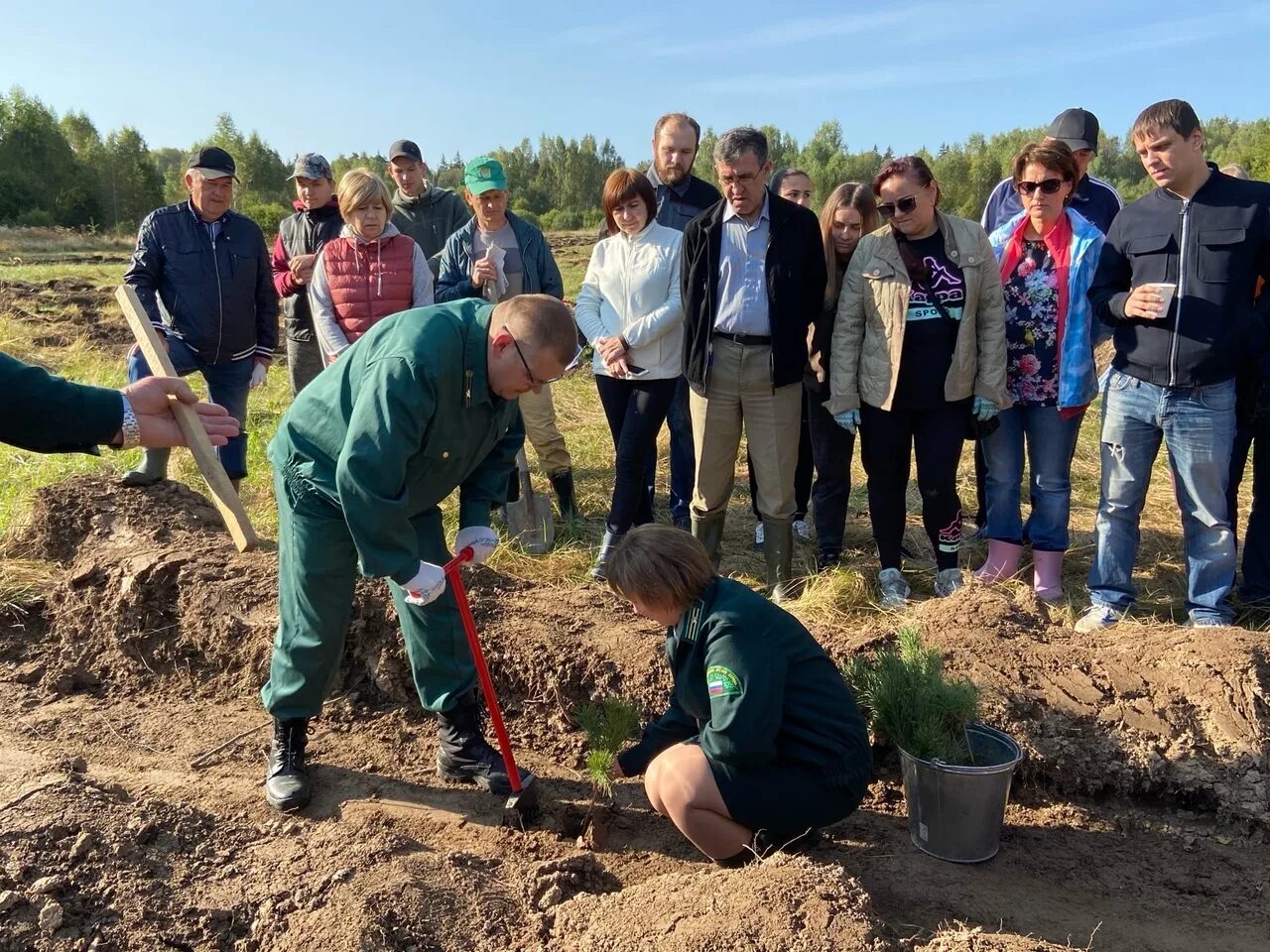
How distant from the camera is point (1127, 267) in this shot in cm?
420

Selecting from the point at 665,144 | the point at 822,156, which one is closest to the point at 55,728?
the point at 665,144

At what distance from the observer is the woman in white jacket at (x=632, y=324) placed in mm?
4727

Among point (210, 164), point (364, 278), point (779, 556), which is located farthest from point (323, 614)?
point (210, 164)

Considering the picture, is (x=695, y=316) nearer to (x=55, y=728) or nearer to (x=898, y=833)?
(x=898, y=833)

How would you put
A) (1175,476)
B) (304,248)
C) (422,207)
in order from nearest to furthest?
(1175,476), (304,248), (422,207)

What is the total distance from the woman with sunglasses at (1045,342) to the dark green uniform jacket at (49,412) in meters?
3.69

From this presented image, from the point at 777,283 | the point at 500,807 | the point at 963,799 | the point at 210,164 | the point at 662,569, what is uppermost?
the point at 210,164

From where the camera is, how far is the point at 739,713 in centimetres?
257

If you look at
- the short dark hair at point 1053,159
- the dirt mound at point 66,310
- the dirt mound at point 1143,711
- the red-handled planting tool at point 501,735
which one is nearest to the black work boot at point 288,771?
the red-handled planting tool at point 501,735

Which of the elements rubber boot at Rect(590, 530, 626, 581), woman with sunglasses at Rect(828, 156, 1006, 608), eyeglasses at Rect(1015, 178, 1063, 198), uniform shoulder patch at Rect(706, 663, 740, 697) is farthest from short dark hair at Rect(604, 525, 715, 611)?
eyeglasses at Rect(1015, 178, 1063, 198)

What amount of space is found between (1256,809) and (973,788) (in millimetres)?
1110

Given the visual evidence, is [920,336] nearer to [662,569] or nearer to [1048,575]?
[1048,575]

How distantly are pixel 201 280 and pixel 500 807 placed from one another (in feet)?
12.2

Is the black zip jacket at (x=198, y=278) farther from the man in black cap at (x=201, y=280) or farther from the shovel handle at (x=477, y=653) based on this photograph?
the shovel handle at (x=477, y=653)
